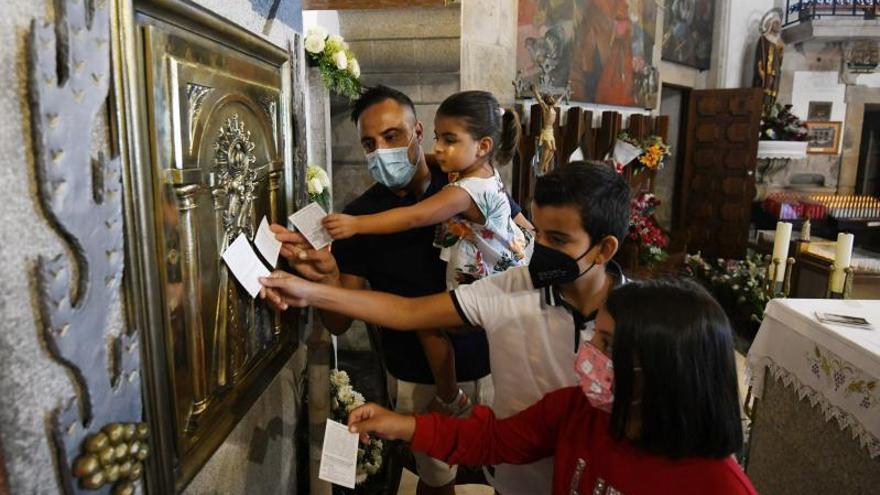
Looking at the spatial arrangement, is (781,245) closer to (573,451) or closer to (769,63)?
(573,451)

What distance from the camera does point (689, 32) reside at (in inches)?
384

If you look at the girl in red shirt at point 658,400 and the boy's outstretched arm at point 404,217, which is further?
the boy's outstretched arm at point 404,217

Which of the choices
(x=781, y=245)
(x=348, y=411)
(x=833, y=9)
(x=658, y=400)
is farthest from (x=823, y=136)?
(x=658, y=400)

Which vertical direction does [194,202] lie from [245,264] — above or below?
above

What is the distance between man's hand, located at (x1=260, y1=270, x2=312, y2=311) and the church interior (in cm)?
1

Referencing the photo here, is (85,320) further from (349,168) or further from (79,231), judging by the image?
(349,168)

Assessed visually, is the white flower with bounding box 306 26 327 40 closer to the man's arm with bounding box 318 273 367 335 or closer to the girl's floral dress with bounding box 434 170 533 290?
the girl's floral dress with bounding box 434 170 533 290

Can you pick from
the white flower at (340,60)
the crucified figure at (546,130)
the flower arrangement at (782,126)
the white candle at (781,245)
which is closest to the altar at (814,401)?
the white candle at (781,245)

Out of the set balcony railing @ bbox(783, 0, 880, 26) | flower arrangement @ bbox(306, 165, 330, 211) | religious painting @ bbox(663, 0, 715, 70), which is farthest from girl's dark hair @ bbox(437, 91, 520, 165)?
balcony railing @ bbox(783, 0, 880, 26)

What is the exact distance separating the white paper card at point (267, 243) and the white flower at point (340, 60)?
1.97 meters

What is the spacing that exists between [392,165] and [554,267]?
2.20 feet

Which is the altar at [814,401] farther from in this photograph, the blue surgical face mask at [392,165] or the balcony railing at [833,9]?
the balcony railing at [833,9]

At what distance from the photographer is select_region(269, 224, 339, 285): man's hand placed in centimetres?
152

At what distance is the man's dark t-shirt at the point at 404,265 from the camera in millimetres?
1959
